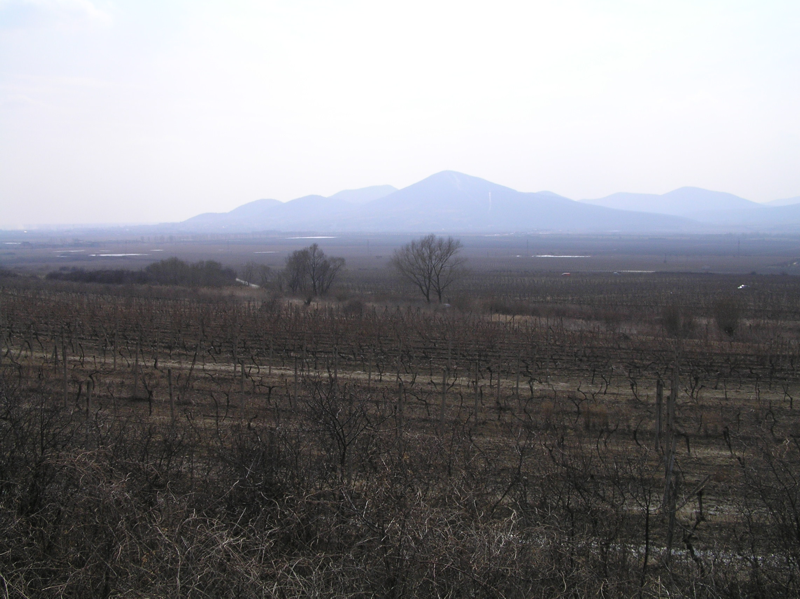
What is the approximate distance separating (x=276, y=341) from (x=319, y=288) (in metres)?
28.1

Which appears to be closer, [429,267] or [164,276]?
[429,267]

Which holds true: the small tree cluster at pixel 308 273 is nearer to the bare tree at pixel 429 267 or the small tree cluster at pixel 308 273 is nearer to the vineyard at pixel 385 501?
the bare tree at pixel 429 267

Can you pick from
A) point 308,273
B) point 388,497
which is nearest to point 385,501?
point 388,497

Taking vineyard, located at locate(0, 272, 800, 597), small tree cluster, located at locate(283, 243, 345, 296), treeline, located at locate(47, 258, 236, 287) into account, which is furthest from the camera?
treeline, located at locate(47, 258, 236, 287)

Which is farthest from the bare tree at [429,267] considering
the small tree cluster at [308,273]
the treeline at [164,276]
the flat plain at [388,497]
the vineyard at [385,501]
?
the vineyard at [385,501]

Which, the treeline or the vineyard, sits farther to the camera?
the treeline

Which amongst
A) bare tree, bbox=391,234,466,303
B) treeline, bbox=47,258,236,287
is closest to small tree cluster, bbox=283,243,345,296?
bare tree, bbox=391,234,466,303

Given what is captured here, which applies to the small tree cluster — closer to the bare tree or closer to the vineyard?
the bare tree

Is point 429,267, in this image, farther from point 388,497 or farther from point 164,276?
point 388,497

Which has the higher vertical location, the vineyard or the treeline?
the treeline

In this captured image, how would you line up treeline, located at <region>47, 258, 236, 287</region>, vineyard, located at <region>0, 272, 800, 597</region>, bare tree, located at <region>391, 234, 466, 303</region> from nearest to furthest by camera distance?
vineyard, located at <region>0, 272, 800, 597</region> < bare tree, located at <region>391, 234, 466, 303</region> < treeline, located at <region>47, 258, 236, 287</region>

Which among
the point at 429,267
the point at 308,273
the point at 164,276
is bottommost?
the point at 164,276

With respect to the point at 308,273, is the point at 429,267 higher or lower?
higher

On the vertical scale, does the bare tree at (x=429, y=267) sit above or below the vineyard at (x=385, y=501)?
above
